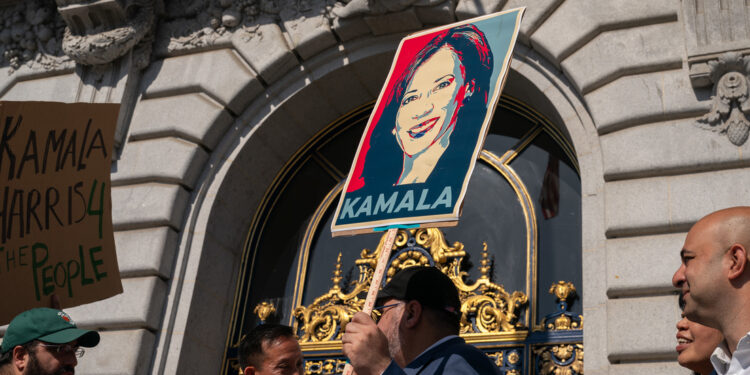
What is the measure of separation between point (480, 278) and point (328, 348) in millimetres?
1692

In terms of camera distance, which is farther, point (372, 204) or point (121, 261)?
point (121, 261)

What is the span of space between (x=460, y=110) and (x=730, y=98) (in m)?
2.69

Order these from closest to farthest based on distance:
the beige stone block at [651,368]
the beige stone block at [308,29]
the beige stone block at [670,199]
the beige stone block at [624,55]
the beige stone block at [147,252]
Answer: the beige stone block at [651,368] < the beige stone block at [670,199] < the beige stone block at [624,55] < the beige stone block at [147,252] < the beige stone block at [308,29]

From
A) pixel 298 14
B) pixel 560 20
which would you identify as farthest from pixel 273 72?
pixel 560 20

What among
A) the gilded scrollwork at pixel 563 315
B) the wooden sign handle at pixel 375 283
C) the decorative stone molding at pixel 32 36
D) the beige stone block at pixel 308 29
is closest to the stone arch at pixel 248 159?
the beige stone block at pixel 308 29

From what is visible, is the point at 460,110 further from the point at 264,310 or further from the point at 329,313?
the point at 264,310

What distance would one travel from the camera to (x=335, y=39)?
923cm

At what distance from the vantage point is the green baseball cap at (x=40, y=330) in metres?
4.89

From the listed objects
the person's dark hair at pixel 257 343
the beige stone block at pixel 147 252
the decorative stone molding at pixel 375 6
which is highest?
the decorative stone molding at pixel 375 6

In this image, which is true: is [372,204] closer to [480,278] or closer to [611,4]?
[480,278]

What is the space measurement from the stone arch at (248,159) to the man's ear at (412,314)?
148 inches

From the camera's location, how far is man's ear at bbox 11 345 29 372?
485cm

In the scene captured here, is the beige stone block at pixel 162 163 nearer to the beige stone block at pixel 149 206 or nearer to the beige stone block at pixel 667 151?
the beige stone block at pixel 149 206

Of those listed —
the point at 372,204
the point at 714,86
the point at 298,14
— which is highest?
the point at 298,14
